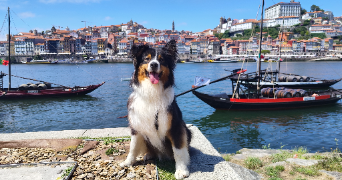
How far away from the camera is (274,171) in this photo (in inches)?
188

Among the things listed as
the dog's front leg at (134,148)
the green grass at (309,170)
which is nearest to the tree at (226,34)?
the green grass at (309,170)

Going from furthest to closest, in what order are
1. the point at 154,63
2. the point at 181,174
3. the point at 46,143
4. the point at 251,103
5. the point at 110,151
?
the point at 251,103
the point at 46,143
the point at 110,151
the point at 181,174
the point at 154,63

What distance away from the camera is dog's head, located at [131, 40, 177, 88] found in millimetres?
2834

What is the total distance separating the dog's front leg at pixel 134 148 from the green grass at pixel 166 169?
0.36m

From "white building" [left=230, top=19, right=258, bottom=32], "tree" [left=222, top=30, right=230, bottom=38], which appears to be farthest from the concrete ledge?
"tree" [left=222, top=30, right=230, bottom=38]

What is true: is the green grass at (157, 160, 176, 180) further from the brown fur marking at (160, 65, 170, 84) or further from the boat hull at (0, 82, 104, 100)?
the boat hull at (0, 82, 104, 100)

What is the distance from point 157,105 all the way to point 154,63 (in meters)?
0.54

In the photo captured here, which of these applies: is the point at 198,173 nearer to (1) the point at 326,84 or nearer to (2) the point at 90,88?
(2) the point at 90,88

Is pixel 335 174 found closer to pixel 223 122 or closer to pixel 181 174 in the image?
pixel 181 174

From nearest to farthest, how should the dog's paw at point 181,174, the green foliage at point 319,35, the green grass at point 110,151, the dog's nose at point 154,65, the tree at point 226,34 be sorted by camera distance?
the dog's nose at point 154,65, the dog's paw at point 181,174, the green grass at point 110,151, the green foliage at point 319,35, the tree at point 226,34

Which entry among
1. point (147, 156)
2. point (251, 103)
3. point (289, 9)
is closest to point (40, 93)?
point (251, 103)

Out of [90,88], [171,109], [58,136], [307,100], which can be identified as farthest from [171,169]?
[90,88]

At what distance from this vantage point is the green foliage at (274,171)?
4.64 meters

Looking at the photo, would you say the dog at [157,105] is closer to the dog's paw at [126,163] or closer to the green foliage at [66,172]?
the dog's paw at [126,163]
